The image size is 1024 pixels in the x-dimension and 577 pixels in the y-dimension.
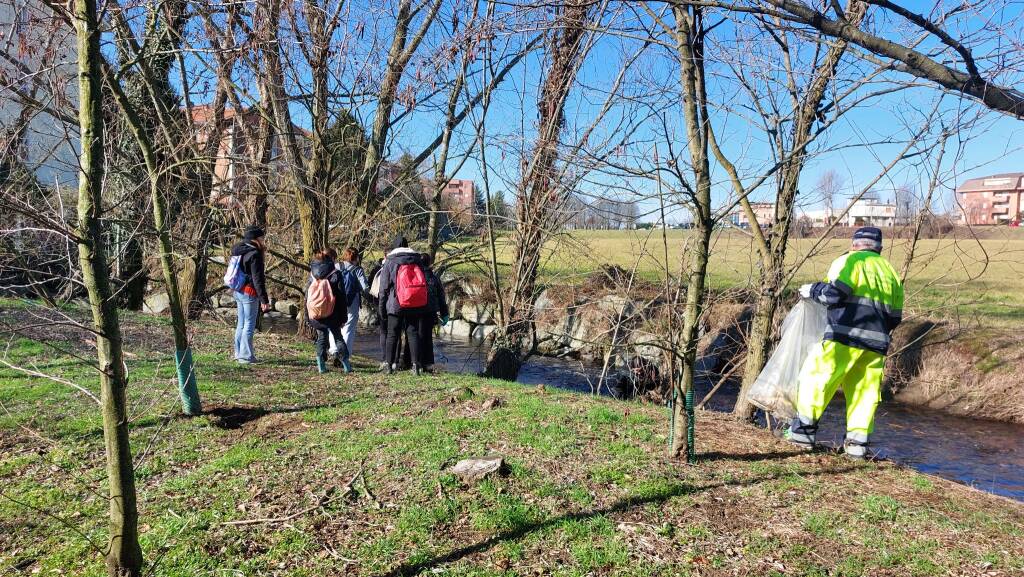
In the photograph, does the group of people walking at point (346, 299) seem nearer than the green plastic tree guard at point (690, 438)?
No

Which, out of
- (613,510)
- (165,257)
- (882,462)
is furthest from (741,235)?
(165,257)

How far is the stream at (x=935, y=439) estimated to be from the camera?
297 inches

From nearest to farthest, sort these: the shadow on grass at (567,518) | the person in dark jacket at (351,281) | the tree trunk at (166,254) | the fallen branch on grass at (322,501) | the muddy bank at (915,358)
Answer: the shadow on grass at (567,518), the fallen branch on grass at (322,501), the tree trunk at (166,254), the person in dark jacket at (351,281), the muddy bank at (915,358)

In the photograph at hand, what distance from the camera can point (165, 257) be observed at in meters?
4.80

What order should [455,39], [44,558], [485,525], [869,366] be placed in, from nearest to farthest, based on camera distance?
[44,558], [485,525], [869,366], [455,39]

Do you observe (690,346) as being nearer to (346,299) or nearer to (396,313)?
(396,313)

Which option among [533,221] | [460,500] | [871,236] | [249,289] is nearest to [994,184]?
[871,236]

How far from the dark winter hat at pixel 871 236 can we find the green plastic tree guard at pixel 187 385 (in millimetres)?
5995

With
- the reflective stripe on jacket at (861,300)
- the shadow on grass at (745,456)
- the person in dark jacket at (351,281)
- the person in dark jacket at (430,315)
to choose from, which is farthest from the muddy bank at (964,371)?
the person in dark jacket at (351,281)

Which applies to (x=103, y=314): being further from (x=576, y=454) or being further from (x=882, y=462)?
(x=882, y=462)

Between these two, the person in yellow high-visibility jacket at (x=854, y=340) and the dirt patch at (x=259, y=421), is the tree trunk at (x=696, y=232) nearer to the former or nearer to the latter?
the person in yellow high-visibility jacket at (x=854, y=340)

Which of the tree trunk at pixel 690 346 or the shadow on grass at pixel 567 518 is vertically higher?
the tree trunk at pixel 690 346

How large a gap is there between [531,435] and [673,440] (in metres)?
1.17

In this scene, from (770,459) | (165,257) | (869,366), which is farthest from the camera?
(869,366)
